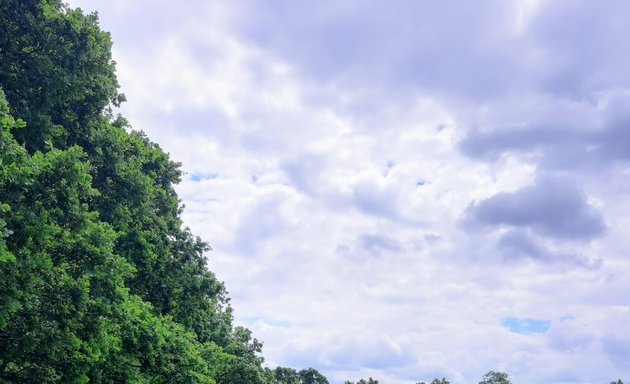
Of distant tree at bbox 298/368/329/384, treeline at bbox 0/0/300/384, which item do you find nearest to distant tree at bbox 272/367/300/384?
distant tree at bbox 298/368/329/384

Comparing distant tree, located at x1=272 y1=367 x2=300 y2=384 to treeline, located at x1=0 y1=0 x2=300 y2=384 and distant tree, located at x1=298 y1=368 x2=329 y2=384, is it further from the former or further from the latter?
treeline, located at x1=0 y1=0 x2=300 y2=384

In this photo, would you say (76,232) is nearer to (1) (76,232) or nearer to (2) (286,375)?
(1) (76,232)

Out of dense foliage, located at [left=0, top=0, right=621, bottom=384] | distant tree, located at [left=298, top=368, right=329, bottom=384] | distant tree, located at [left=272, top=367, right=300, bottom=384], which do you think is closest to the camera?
dense foliage, located at [left=0, top=0, right=621, bottom=384]

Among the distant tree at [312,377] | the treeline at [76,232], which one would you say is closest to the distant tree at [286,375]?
the distant tree at [312,377]

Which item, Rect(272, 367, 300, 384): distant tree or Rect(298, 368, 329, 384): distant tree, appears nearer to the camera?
Rect(272, 367, 300, 384): distant tree

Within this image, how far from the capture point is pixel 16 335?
56.4 feet

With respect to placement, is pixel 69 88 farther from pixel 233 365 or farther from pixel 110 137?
pixel 233 365

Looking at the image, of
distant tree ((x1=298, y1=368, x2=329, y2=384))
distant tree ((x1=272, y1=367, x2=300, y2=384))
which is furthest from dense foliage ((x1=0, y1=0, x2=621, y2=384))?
distant tree ((x1=298, y1=368, x2=329, y2=384))

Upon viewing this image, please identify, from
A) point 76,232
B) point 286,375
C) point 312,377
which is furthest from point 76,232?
point 312,377

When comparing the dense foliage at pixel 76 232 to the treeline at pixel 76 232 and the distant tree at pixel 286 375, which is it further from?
the distant tree at pixel 286 375

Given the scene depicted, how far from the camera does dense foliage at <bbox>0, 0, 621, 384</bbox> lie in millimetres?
16422

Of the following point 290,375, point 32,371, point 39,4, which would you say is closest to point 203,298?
point 32,371

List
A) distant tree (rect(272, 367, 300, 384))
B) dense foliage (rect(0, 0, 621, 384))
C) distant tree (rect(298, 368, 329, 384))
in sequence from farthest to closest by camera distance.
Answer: distant tree (rect(298, 368, 329, 384)) → distant tree (rect(272, 367, 300, 384)) → dense foliage (rect(0, 0, 621, 384))

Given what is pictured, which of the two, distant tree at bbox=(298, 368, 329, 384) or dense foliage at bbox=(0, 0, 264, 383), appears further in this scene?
distant tree at bbox=(298, 368, 329, 384)
